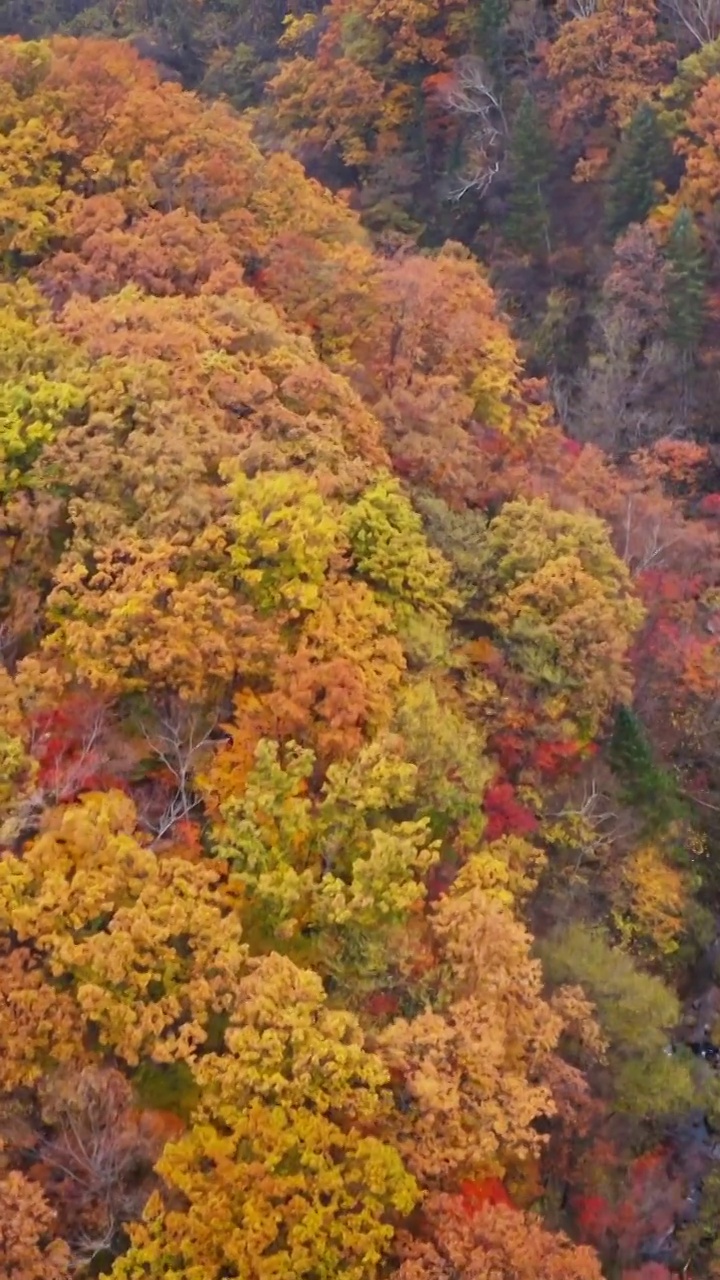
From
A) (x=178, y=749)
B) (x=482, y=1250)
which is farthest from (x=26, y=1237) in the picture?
(x=178, y=749)

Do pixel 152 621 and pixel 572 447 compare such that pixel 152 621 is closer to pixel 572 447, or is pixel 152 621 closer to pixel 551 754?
pixel 551 754

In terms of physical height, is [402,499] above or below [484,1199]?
above

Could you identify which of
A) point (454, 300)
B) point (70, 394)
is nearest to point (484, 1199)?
point (70, 394)

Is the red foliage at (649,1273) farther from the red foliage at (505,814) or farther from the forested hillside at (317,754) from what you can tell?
the red foliage at (505,814)

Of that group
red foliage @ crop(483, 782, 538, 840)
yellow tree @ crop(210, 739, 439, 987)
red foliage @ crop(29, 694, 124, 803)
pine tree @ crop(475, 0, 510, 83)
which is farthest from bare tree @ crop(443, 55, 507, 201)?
red foliage @ crop(29, 694, 124, 803)

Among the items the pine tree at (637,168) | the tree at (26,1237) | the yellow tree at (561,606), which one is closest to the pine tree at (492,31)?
the pine tree at (637,168)

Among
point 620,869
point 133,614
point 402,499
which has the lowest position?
point 620,869

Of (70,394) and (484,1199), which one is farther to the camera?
(70,394)

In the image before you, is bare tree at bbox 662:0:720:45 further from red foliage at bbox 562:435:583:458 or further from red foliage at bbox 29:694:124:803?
red foliage at bbox 29:694:124:803

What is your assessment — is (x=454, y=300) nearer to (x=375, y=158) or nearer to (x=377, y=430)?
(x=377, y=430)
